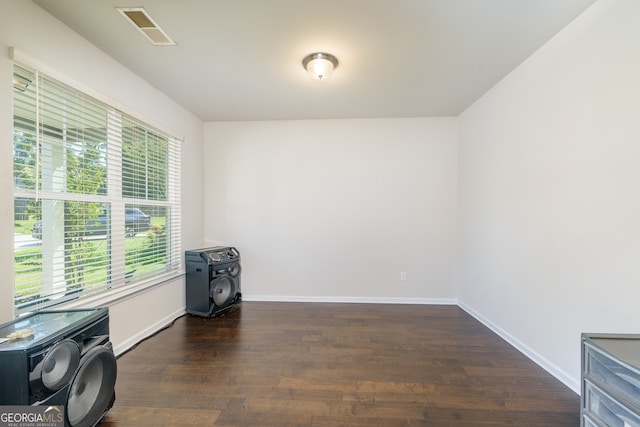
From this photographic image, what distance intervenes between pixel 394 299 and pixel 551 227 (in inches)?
83.2

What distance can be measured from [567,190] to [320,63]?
213 cm

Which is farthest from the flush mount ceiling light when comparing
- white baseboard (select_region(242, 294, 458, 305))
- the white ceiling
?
white baseboard (select_region(242, 294, 458, 305))

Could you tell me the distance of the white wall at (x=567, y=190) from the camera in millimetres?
1531

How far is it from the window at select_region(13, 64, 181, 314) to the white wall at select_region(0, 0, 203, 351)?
0.09 m

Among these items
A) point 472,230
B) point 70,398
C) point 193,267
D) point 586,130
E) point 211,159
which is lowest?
point 70,398

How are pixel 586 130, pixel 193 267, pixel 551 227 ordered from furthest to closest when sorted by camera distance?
pixel 193 267 → pixel 551 227 → pixel 586 130

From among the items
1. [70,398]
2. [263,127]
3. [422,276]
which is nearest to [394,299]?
[422,276]

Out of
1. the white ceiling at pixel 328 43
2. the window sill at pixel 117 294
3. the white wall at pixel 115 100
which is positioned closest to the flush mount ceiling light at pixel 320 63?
the white ceiling at pixel 328 43

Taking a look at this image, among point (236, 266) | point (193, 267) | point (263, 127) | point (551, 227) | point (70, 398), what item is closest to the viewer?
point (70, 398)

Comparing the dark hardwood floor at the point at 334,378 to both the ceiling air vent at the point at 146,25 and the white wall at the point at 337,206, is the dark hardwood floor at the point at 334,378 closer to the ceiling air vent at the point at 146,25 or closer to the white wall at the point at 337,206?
the white wall at the point at 337,206

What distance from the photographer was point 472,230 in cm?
324

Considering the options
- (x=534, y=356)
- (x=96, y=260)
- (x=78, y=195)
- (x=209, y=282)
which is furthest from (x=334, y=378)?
(x=78, y=195)

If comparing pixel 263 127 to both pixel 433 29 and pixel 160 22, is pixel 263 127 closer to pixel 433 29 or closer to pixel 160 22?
pixel 160 22

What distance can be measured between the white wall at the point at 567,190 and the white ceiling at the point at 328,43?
28 centimetres
